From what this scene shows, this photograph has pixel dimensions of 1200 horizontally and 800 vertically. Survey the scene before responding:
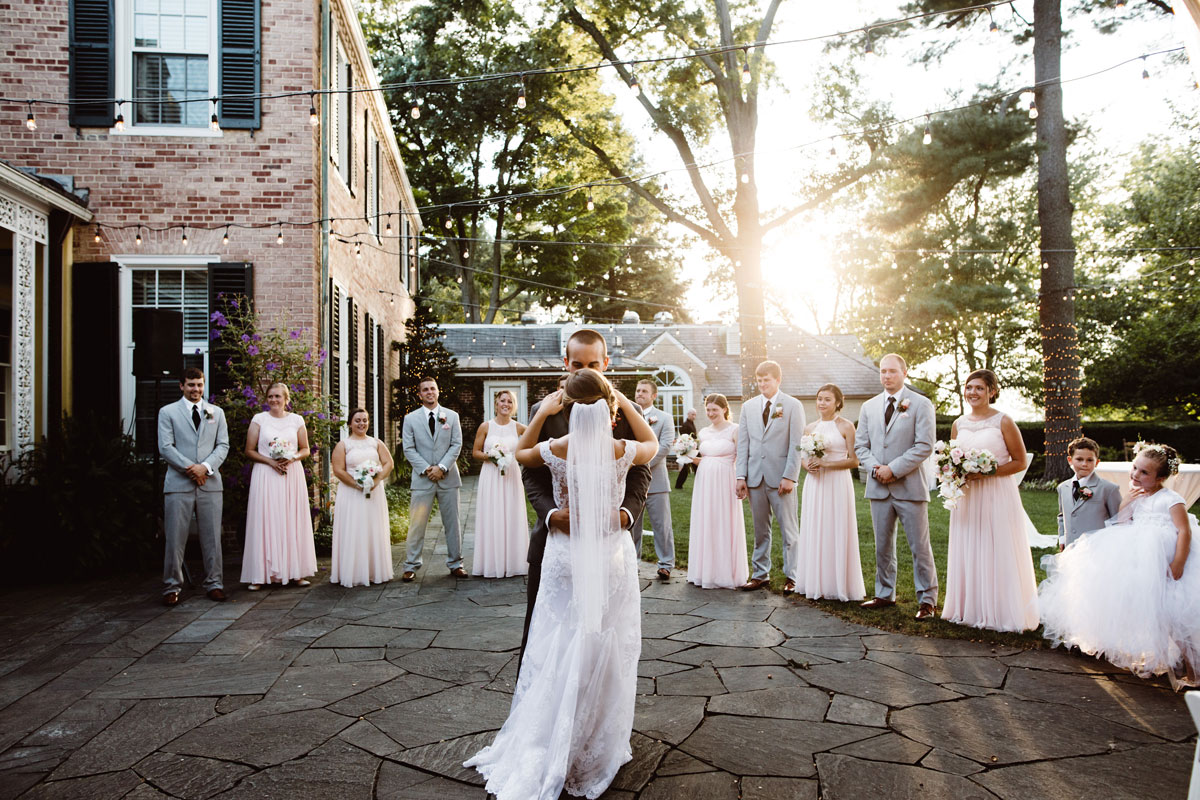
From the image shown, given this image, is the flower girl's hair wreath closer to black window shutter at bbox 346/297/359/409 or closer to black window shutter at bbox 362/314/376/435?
black window shutter at bbox 346/297/359/409

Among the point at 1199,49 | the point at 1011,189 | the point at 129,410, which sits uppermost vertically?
the point at 1011,189

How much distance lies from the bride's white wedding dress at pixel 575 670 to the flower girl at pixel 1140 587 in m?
3.02

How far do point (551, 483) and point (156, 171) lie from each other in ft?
26.2

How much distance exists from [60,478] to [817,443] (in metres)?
6.92

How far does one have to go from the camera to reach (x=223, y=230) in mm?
9406

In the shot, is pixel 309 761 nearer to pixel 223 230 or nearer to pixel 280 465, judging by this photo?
pixel 280 465

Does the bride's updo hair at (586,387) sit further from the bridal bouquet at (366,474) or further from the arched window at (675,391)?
the arched window at (675,391)

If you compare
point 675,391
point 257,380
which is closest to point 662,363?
point 675,391

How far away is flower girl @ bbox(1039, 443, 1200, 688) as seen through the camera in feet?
14.7

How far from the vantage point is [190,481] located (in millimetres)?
6918

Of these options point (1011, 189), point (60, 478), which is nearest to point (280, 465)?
point (60, 478)

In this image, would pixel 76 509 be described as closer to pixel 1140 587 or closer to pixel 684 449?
pixel 684 449

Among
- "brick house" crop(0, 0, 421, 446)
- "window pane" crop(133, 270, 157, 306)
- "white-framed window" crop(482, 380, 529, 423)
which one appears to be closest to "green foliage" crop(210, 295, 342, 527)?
"brick house" crop(0, 0, 421, 446)

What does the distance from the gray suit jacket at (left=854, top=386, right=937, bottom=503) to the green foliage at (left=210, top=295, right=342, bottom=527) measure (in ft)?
19.1
